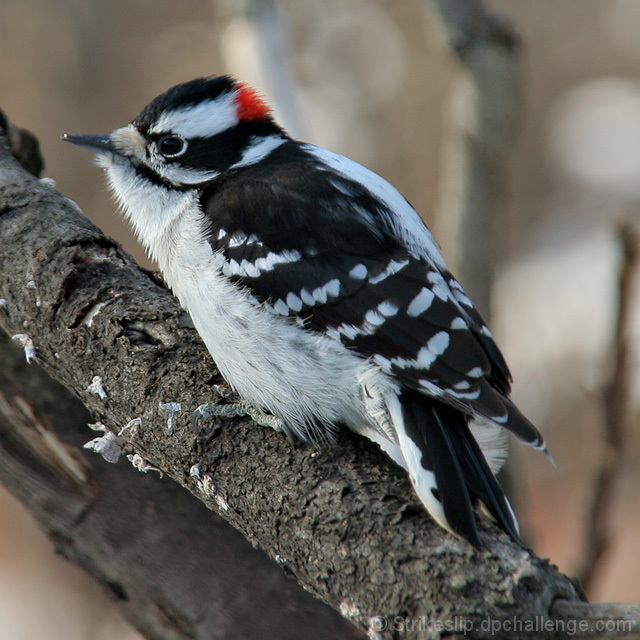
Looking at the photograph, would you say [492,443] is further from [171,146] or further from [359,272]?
[171,146]

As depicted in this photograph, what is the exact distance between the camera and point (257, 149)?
2928 mm

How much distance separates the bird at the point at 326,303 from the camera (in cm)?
207

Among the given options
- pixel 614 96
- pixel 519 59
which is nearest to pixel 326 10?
pixel 614 96

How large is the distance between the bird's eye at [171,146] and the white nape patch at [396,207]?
46 centimetres

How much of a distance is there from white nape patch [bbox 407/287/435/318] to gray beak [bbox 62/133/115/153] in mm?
1363

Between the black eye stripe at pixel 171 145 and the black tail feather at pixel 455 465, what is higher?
the black eye stripe at pixel 171 145

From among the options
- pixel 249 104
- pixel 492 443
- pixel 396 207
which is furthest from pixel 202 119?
pixel 492 443

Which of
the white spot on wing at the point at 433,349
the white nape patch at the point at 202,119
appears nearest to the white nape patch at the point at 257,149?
the white nape patch at the point at 202,119

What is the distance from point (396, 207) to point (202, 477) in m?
1.20

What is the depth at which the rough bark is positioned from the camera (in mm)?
1586

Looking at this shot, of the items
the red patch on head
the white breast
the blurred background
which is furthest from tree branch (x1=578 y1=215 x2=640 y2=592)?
the blurred background

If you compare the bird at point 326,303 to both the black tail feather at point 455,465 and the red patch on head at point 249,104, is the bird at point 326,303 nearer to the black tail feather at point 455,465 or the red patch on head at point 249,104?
the black tail feather at point 455,465

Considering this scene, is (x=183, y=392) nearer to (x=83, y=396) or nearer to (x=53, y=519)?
(x=83, y=396)

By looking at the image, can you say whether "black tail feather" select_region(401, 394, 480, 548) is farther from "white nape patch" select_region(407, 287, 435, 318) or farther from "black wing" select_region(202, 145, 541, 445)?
"white nape patch" select_region(407, 287, 435, 318)
